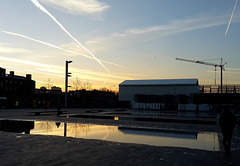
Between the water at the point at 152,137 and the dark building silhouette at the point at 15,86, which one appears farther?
the dark building silhouette at the point at 15,86

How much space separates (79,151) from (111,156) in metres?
1.38

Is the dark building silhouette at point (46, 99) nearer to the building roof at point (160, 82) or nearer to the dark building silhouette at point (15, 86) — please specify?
the dark building silhouette at point (15, 86)

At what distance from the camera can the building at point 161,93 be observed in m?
55.6

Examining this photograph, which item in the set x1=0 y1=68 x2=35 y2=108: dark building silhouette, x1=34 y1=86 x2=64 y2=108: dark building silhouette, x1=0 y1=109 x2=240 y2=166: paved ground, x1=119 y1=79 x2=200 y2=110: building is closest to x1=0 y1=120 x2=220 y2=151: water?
x1=0 y1=109 x2=240 y2=166: paved ground

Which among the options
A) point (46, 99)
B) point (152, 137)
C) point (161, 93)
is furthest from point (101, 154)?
point (46, 99)

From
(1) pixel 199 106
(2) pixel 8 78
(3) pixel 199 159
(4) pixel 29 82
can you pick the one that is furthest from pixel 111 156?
(4) pixel 29 82

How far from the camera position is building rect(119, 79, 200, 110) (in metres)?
55.6

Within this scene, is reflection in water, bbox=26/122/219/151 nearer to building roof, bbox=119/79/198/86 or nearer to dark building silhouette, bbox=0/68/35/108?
building roof, bbox=119/79/198/86

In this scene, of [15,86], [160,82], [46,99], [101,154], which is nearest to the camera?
[101,154]

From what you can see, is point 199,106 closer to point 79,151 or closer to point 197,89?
point 197,89

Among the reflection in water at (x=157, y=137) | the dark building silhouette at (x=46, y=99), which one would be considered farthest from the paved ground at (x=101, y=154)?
the dark building silhouette at (x=46, y=99)

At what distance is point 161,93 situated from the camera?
60.3m

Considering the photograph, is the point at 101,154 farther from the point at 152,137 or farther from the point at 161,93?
the point at 161,93

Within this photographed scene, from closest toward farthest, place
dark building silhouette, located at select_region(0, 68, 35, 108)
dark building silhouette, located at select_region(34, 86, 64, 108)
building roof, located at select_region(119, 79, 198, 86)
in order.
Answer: dark building silhouette, located at select_region(34, 86, 64, 108) < building roof, located at select_region(119, 79, 198, 86) < dark building silhouette, located at select_region(0, 68, 35, 108)
